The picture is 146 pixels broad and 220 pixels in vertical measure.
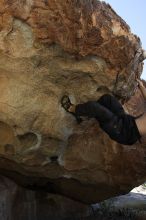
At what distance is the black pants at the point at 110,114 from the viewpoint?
7.24 m

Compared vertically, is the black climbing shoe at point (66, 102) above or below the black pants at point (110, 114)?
below

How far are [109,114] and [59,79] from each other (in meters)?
1.03

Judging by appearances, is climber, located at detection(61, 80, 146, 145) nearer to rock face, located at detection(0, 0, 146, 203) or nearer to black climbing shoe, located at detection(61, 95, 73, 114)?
black climbing shoe, located at detection(61, 95, 73, 114)

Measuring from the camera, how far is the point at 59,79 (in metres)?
7.17

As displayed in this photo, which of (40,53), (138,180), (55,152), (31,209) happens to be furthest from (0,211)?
(40,53)

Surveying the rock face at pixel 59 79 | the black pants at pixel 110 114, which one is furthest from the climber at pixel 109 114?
the rock face at pixel 59 79

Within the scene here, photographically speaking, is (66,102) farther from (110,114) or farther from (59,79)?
(110,114)

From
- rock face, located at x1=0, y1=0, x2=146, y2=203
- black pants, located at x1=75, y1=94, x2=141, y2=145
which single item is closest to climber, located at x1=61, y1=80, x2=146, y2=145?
black pants, located at x1=75, y1=94, x2=141, y2=145

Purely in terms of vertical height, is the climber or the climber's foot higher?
the climber

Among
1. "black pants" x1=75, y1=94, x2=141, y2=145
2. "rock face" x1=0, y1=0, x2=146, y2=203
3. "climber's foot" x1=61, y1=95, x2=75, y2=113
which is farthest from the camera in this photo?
"climber's foot" x1=61, y1=95, x2=75, y2=113

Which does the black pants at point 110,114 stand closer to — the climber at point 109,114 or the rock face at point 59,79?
the climber at point 109,114

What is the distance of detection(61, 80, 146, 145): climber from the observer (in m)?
7.25

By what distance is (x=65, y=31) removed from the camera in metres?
6.57

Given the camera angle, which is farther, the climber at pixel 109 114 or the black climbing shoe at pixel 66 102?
the black climbing shoe at pixel 66 102
